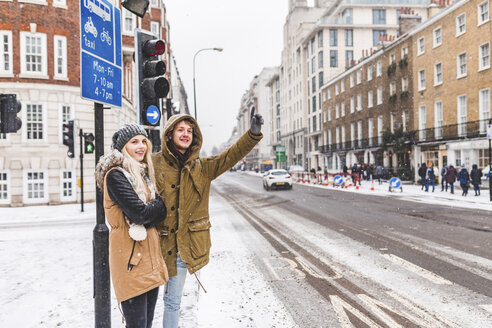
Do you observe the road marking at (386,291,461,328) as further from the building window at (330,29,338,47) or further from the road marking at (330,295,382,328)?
the building window at (330,29,338,47)

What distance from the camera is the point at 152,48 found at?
4.46m

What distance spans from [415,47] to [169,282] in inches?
1368

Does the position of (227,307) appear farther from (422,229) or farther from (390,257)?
(422,229)

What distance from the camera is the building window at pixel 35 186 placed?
1845 centimetres

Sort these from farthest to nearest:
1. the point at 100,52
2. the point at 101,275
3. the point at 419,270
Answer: the point at 419,270 → the point at 100,52 → the point at 101,275

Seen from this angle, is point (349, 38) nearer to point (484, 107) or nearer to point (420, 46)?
point (420, 46)

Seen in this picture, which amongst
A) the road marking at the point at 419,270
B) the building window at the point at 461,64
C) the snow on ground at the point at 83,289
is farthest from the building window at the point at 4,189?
the building window at the point at 461,64

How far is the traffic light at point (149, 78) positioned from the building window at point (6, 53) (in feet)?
56.3

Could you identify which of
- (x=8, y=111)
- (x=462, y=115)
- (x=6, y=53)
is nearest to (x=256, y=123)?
(x=8, y=111)

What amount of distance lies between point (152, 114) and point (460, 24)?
29.0 meters

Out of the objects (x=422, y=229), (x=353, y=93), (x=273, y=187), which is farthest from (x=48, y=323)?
(x=353, y=93)

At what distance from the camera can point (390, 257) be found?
659 cm

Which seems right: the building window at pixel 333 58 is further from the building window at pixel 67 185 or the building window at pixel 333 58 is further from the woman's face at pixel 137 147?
the woman's face at pixel 137 147

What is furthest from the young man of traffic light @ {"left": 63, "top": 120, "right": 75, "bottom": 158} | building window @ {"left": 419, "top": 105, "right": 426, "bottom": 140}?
building window @ {"left": 419, "top": 105, "right": 426, "bottom": 140}
